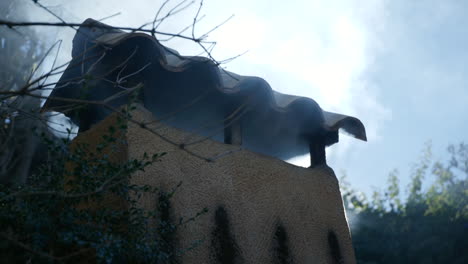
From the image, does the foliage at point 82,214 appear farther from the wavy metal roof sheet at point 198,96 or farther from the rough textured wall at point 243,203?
the wavy metal roof sheet at point 198,96

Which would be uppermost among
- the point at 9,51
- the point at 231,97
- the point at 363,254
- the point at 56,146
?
the point at 9,51

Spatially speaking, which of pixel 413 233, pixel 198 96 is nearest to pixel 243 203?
pixel 198 96

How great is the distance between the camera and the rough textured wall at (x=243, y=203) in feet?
14.1

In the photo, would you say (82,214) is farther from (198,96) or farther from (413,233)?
(413,233)

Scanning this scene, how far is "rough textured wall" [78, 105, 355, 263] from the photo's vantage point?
4285 mm

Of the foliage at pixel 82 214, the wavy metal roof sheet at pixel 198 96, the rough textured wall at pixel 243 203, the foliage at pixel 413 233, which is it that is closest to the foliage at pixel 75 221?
the foliage at pixel 82 214

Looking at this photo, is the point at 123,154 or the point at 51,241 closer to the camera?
the point at 51,241

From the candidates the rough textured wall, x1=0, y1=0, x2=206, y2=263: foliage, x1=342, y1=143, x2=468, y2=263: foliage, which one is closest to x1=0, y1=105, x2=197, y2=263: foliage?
x1=0, y1=0, x2=206, y2=263: foliage

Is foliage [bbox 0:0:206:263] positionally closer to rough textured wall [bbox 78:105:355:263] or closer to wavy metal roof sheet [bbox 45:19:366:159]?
rough textured wall [bbox 78:105:355:263]

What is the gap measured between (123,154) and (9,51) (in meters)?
9.77

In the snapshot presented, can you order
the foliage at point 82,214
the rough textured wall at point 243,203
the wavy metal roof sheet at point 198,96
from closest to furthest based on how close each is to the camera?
the foliage at point 82,214
the rough textured wall at point 243,203
the wavy metal roof sheet at point 198,96

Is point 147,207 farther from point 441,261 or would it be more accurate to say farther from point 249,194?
point 441,261

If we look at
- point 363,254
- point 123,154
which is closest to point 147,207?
point 123,154

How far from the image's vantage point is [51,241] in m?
3.25
